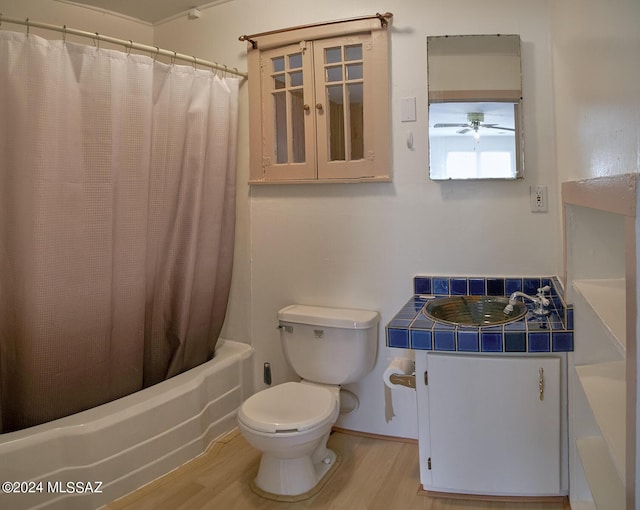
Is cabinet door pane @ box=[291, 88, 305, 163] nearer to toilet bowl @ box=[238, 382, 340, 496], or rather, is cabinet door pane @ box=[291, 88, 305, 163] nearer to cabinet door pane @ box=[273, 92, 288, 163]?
cabinet door pane @ box=[273, 92, 288, 163]

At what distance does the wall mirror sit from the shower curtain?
1.05m

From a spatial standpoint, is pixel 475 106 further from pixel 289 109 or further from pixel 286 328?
pixel 286 328

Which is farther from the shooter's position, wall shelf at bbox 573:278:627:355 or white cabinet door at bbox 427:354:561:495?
white cabinet door at bbox 427:354:561:495

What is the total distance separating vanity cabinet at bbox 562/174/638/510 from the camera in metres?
0.87

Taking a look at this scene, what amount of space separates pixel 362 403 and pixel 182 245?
1183mm

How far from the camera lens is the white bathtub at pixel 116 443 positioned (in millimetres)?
1673

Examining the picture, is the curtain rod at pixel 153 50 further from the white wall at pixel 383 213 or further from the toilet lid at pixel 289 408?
the toilet lid at pixel 289 408

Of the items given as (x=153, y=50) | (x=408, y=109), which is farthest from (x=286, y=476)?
(x=153, y=50)

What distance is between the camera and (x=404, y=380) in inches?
78.2

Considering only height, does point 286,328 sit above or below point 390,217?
below

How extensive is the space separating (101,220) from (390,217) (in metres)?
1.28

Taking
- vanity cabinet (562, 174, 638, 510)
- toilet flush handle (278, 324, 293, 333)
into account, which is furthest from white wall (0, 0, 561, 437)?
vanity cabinet (562, 174, 638, 510)

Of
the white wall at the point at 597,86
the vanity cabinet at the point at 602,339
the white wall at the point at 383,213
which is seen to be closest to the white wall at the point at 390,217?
the white wall at the point at 383,213

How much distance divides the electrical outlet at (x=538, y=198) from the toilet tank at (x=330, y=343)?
2.82ft
